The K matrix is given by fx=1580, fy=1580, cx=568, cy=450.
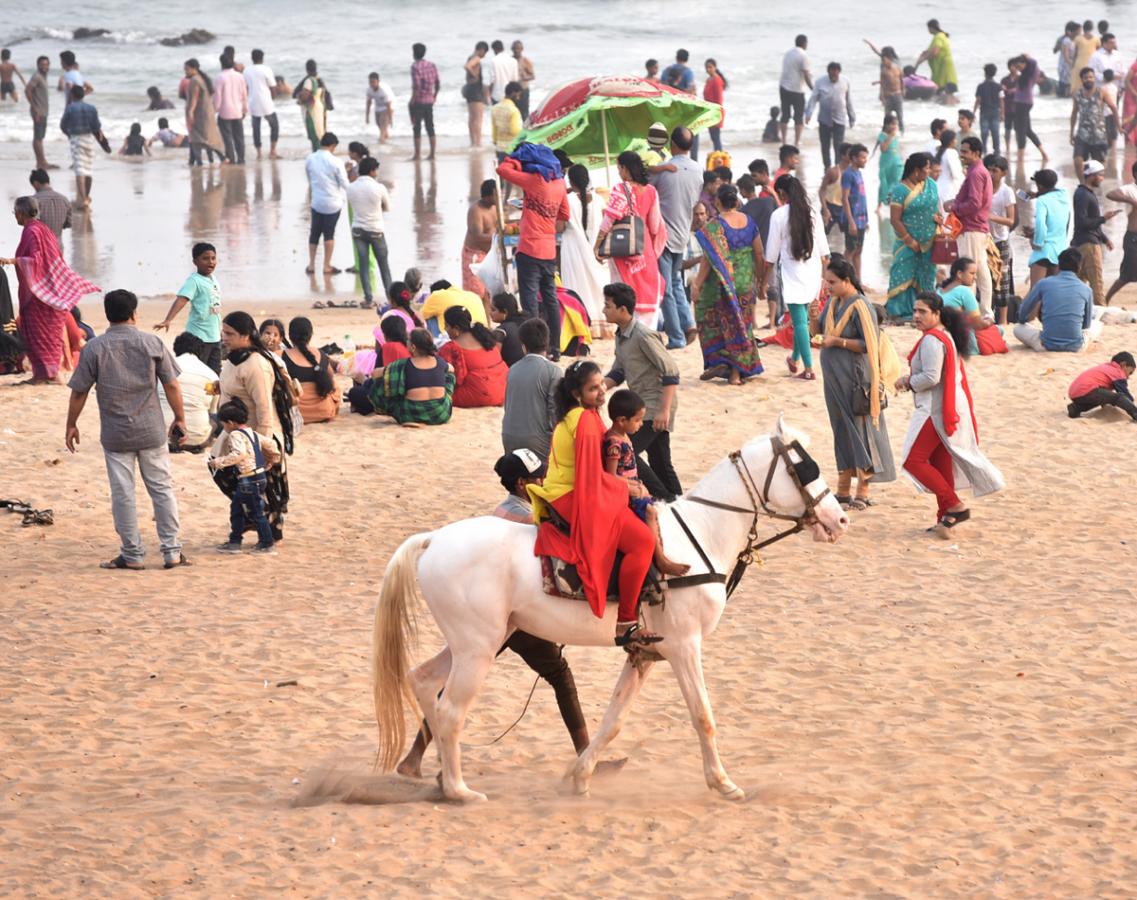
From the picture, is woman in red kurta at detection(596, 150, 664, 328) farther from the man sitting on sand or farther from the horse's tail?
the horse's tail

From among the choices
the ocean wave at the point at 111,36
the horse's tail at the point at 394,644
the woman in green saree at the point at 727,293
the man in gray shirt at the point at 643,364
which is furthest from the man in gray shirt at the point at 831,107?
the ocean wave at the point at 111,36

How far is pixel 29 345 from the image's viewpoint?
44.7 feet

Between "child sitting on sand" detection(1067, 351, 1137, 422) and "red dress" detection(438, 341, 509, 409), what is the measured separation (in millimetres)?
4549

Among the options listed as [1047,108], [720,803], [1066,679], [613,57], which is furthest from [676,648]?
[613,57]

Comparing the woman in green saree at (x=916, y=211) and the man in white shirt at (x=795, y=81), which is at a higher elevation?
the man in white shirt at (x=795, y=81)

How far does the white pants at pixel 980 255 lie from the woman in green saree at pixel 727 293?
267 centimetres

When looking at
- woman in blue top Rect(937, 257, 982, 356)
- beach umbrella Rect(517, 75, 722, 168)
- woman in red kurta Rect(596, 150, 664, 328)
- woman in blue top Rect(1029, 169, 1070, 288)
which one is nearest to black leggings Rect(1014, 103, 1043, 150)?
beach umbrella Rect(517, 75, 722, 168)

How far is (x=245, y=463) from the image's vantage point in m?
9.28

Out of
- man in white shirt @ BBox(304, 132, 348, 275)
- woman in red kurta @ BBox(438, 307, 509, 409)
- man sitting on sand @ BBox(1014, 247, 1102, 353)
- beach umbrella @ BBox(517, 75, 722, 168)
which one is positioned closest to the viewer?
woman in red kurta @ BBox(438, 307, 509, 409)

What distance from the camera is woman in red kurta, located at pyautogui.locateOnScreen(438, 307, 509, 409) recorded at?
12.8m

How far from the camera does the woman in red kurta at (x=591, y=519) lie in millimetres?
5984

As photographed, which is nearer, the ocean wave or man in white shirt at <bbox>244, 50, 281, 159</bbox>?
man in white shirt at <bbox>244, 50, 281, 159</bbox>

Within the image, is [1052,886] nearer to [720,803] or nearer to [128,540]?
[720,803]

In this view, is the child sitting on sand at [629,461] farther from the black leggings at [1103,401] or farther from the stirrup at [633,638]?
the black leggings at [1103,401]
